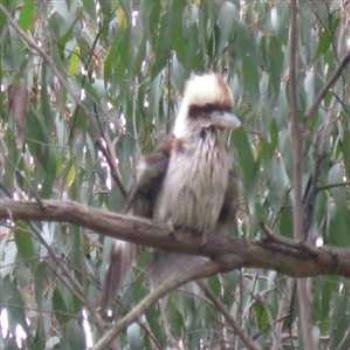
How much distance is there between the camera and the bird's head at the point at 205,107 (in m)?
3.63

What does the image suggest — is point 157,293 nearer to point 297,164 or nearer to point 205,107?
point 297,164

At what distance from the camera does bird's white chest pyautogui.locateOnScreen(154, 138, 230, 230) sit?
360 cm

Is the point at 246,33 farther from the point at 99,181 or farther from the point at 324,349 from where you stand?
the point at 324,349

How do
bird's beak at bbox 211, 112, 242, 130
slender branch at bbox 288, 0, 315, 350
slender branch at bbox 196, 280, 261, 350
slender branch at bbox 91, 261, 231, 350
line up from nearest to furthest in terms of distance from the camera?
slender branch at bbox 91, 261, 231, 350, slender branch at bbox 288, 0, 315, 350, slender branch at bbox 196, 280, 261, 350, bird's beak at bbox 211, 112, 242, 130

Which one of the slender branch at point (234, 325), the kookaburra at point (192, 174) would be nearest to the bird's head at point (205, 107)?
the kookaburra at point (192, 174)

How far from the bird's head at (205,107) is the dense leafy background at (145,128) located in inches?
2.4

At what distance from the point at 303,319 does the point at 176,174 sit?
543 mm

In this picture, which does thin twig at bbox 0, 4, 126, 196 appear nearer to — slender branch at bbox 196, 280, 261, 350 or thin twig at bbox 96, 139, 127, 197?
thin twig at bbox 96, 139, 127, 197

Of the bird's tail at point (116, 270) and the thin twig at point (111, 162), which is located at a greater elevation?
the thin twig at point (111, 162)

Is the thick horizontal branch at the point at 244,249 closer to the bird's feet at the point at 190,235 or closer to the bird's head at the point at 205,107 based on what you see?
the bird's feet at the point at 190,235

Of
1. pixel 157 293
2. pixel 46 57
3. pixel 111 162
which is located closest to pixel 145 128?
pixel 111 162

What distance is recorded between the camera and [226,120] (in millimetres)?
3602

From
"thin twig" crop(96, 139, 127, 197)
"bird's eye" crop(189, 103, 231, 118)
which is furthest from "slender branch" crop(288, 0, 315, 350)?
"thin twig" crop(96, 139, 127, 197)

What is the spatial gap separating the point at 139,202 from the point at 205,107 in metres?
0.32
